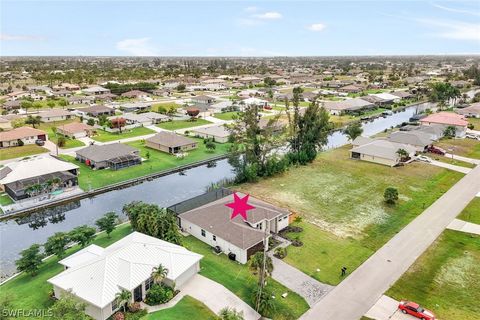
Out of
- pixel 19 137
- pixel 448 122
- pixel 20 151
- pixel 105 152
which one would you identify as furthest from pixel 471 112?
pixel 19 137

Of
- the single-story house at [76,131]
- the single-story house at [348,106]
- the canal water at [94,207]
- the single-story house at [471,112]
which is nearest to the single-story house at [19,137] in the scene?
the single-story house at [76,131]

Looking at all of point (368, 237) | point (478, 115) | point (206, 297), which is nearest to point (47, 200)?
point (206, 297)

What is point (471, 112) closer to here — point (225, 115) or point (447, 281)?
point (225, 115)

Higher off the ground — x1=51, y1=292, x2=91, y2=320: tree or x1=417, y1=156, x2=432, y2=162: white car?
x1=51, y1=292, x2=91, y2=320: tree

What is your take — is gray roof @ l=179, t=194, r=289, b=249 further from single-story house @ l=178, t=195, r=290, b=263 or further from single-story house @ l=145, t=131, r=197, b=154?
single-story house @ l=145, t=131, r=197, b=154

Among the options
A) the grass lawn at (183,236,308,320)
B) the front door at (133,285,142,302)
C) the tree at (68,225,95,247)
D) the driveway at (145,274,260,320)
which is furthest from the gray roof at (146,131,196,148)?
the front door at (133,285,142,302)

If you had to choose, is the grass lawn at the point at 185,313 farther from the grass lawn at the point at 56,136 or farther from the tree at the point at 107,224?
the grass lawn at the point at 56,136
